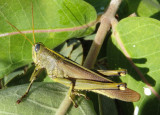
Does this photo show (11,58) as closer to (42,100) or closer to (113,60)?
(42,100)

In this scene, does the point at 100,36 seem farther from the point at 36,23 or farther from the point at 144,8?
the point at 144,8

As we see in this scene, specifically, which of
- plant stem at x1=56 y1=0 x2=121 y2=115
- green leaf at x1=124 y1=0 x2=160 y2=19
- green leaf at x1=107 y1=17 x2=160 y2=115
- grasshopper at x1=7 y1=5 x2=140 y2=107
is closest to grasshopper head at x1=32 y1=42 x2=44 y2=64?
grasshopper at x1=7 y1=5 x2=140 y2=107

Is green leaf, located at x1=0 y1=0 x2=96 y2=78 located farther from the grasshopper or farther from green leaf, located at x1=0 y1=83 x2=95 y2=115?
green leaf, located at x1=0 y1=83 x2=95 y2=115

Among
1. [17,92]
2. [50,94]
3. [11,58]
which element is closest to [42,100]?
[50,94]

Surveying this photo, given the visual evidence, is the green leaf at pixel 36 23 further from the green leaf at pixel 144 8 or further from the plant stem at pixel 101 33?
the green leaf at pixel 144 8

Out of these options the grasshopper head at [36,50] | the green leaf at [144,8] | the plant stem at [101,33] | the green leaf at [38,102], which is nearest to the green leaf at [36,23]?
the grasshopper head at [36,50]

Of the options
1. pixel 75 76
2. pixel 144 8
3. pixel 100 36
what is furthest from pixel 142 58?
pixel 144 8
